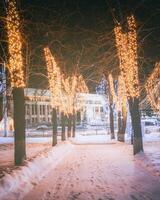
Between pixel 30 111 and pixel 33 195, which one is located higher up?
pixel 30 111

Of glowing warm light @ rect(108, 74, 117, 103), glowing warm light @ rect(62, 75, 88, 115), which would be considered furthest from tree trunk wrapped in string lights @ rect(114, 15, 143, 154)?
glowing warm light @ rect(62, 75, 88, 115)

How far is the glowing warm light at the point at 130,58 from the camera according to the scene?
2170 centimetres

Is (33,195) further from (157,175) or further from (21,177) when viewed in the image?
(157,175)

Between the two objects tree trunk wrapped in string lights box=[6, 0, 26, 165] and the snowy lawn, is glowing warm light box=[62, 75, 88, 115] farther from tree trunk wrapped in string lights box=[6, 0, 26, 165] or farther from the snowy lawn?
tree trunk wrapped in string lights box=[6, 0, 26, 165]

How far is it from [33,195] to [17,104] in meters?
6.37

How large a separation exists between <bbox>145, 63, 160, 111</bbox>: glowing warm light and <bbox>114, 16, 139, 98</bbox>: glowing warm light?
1370cm

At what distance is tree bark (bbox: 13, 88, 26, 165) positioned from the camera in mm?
16188

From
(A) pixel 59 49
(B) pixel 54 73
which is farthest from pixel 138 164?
(A) pixel 59 49

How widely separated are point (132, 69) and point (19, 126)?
7.96 meters

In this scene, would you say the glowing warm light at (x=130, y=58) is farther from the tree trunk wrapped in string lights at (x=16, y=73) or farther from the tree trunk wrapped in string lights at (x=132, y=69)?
the tree trunk wrapped in string lights at (x=16, y=73)

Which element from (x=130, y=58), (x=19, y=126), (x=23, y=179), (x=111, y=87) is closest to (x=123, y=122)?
(x=111, y=87)

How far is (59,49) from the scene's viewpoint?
3725 centimetres

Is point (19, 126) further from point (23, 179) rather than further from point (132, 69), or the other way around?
point (132, 69)

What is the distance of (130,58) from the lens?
21.7m
